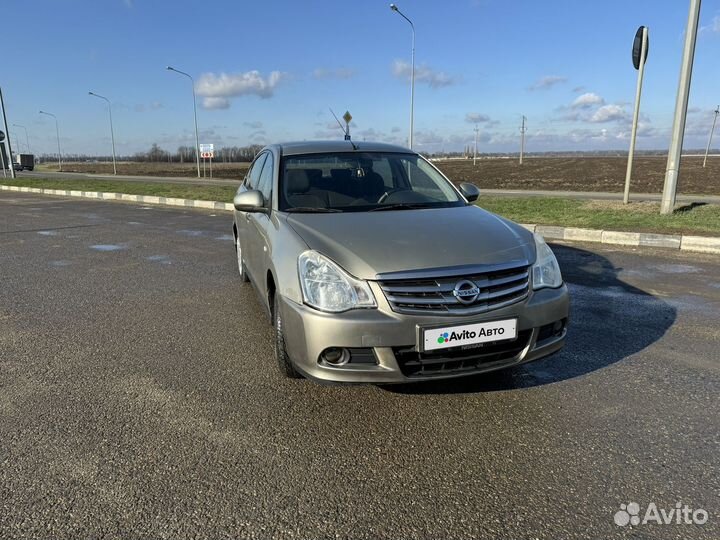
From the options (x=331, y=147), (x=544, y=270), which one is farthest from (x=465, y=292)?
(x=331, y=147)

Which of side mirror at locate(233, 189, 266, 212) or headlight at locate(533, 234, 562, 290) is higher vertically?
side mirror at locate(233, 189, 266, 212)

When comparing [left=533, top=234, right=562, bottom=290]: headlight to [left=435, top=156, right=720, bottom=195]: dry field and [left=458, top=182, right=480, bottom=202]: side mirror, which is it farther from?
[left=435, top=156, right=720, bottom=195]: dry field

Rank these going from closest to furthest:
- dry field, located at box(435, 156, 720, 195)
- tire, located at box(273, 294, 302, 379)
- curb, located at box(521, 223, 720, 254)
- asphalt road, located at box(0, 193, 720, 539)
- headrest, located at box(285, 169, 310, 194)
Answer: asphalt road, located at box(0, 193, 720, 539) → tire, located at box(273, 294, 302, 379) → headrest, located at box(285, 169, 310, 194) → curb, located at box(521, 223, 720, 254) → dry field, located at box(435, 156, 720, 195)

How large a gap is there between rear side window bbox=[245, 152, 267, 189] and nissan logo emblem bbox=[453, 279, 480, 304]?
290 cm

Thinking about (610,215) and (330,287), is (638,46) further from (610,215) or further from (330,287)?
(330,287)

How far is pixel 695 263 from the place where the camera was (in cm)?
705

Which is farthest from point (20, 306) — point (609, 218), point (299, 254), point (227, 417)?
point (609, 218)

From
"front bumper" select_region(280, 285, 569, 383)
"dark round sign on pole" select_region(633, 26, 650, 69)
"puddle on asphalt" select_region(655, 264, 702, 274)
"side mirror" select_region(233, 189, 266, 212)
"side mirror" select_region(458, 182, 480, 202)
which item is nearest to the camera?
"front bumper" select_region(280, 285, 569, 383)

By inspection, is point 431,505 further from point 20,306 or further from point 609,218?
point 609,218

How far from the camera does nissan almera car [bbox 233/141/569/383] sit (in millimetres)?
2652

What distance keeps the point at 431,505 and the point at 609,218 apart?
966 cm

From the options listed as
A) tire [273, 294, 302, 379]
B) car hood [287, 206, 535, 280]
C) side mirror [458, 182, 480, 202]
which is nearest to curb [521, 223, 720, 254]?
side mirror [458, 182, 480, 202]

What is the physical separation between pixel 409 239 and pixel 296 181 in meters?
1.44

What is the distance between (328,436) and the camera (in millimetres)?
2732
